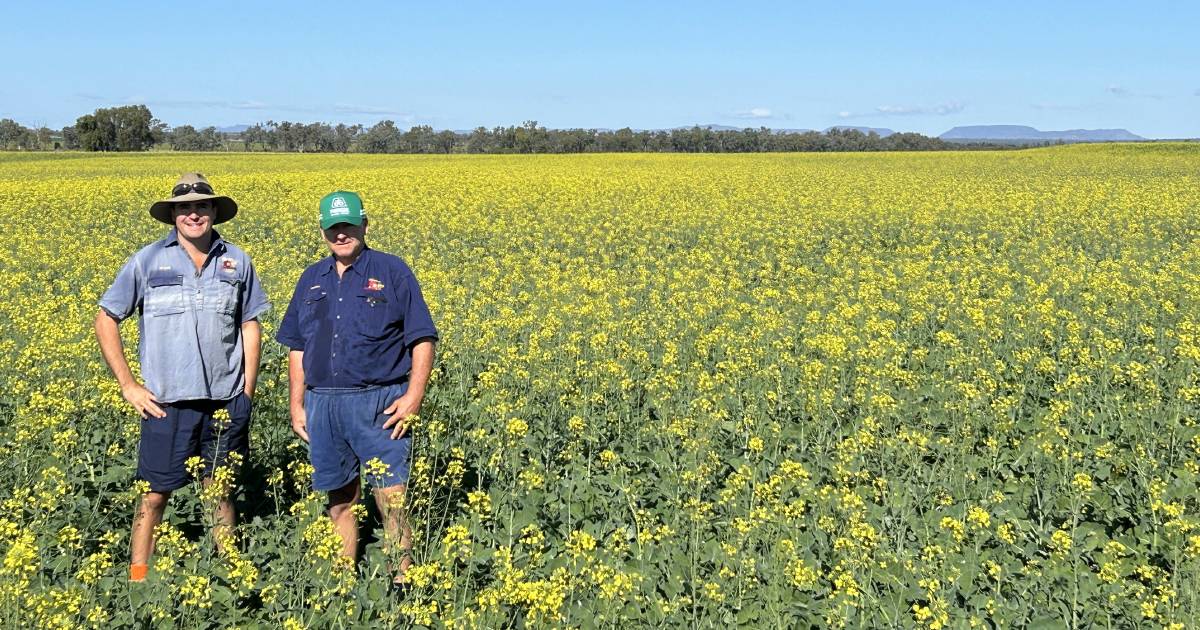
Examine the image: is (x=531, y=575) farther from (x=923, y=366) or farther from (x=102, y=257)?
(x=102, y=257)

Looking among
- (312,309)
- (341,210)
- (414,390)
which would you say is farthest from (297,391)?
(341,210)

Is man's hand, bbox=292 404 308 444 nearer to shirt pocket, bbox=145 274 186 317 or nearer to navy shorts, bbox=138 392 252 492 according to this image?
navy shorts, bbox=138 392 252 492

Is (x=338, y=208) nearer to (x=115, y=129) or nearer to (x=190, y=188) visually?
(x=190, y=188)

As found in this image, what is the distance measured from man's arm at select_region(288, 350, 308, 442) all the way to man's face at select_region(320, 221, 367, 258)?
662 mm

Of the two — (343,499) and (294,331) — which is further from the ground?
(294,331)

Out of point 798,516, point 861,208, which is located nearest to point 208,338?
point 798,516

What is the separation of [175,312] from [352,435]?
3.67 feet

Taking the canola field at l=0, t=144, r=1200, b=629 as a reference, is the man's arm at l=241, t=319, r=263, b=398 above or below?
above

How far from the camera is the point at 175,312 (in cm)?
412

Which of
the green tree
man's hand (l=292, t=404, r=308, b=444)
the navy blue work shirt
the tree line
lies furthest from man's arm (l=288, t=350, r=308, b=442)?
the green tree

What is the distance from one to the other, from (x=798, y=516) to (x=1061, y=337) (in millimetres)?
5732

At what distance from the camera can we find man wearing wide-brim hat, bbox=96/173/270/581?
4.06 metres

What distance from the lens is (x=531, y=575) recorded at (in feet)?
14.4

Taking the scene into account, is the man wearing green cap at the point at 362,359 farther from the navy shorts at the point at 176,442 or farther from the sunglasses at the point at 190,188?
the sunglasses at the point at 190,188
